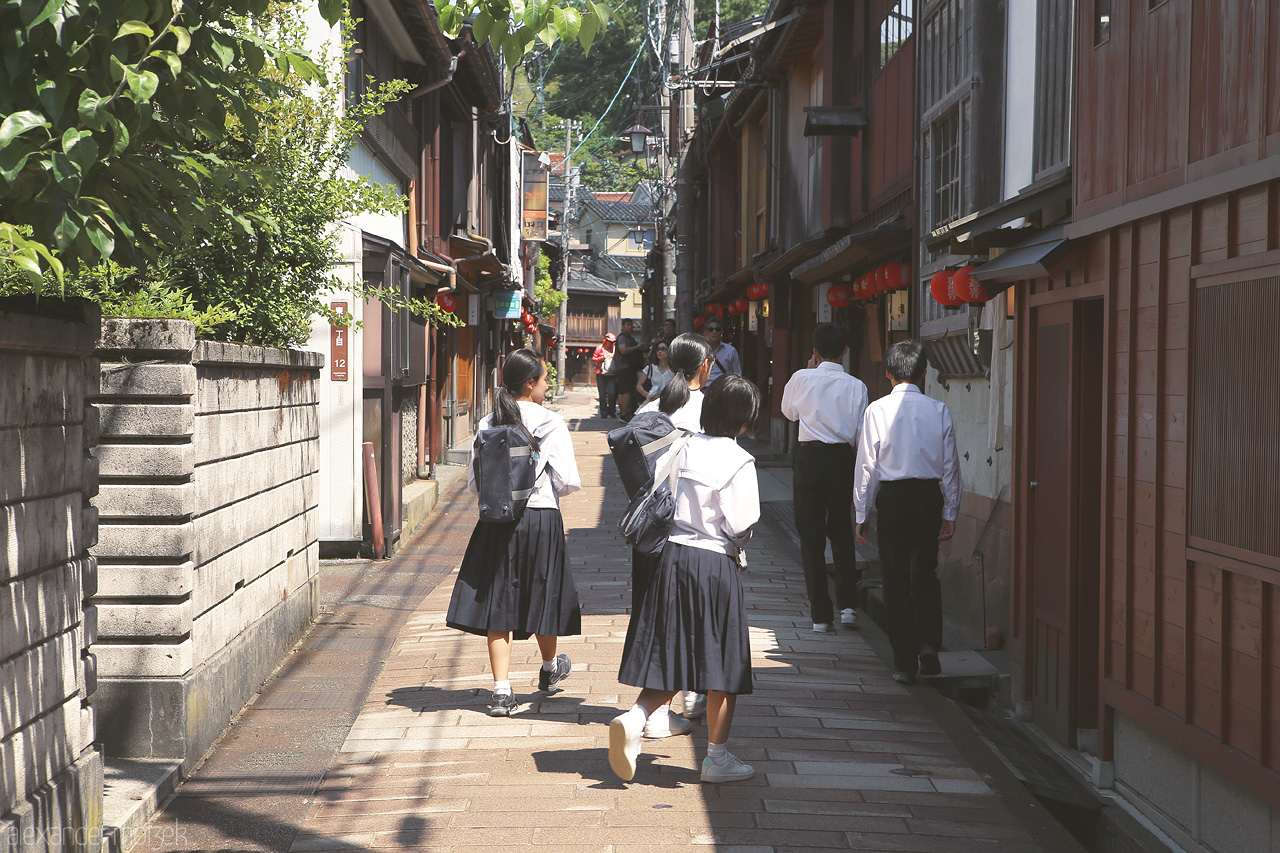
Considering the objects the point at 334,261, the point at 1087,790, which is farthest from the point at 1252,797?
the point at 334,261

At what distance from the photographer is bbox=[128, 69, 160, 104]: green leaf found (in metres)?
2.88

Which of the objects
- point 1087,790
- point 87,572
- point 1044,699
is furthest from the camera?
point 1044,699

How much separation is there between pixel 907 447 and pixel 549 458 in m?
2.39

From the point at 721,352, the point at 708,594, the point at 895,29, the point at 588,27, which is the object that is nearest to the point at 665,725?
the point at 708,594

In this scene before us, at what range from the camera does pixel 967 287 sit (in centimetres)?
833

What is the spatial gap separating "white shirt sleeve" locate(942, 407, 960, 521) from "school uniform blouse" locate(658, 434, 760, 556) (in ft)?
8.06

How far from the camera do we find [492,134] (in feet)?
91.4

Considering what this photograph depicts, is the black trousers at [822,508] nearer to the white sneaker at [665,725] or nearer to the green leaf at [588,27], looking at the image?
the white sneaker at [665,725]

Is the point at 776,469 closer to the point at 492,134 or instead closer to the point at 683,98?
the point at 492,134

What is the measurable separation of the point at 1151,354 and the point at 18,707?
4990mm

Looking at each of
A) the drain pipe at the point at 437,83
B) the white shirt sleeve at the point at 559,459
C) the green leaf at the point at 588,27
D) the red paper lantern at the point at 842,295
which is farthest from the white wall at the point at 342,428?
the green leaf at the point at 588,27

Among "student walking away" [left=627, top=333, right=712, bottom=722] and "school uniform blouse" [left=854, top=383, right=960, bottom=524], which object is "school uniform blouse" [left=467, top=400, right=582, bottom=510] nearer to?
"student walking away" [left=627, top=333, right=712, bottom=722]

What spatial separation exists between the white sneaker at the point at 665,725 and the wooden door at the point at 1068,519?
89.6 inches

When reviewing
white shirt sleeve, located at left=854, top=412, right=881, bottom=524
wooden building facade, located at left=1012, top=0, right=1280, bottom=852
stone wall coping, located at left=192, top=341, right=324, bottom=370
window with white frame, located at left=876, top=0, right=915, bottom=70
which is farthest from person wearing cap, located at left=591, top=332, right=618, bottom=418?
wooden building facade, located at left=1012, top=0, right=1280, bottom=852
